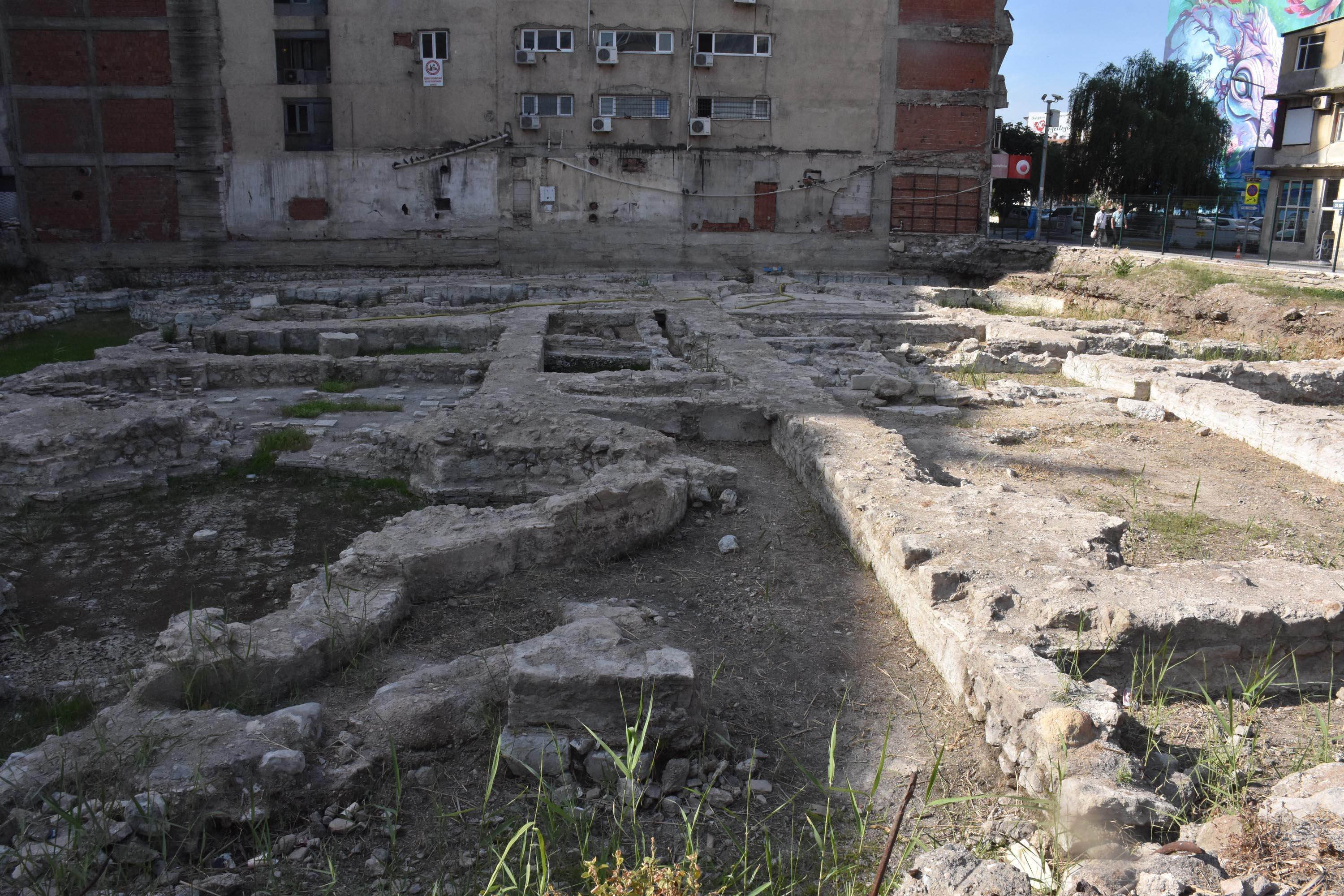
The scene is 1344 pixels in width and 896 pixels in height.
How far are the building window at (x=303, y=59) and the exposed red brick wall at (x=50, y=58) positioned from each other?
4.50 meters

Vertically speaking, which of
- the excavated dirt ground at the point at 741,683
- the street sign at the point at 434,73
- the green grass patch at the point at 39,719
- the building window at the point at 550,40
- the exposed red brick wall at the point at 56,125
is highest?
the building window at the point at 550,40

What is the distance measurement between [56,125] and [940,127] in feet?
73.0

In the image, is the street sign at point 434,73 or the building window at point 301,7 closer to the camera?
the street sign at point 434,73

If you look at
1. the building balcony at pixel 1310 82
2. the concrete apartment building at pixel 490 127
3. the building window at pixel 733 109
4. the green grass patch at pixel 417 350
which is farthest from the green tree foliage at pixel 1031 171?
the green grass patch at pixel 417 350

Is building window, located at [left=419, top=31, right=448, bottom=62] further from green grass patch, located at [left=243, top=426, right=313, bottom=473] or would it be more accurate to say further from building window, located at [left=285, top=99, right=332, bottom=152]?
green grass patch, located at [left=243, top=426, right=313, bottom=473]

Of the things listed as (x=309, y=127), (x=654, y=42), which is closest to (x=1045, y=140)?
(x=654, y=42)

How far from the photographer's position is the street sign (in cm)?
2342

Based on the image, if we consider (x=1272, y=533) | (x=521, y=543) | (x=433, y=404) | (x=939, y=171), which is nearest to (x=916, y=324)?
(x=433, y=404)

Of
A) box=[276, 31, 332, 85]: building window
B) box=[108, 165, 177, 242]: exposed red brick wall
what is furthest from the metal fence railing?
box=[108, 165, 177, 242]: exposed red brick wall

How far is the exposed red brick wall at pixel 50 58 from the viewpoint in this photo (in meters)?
22.8

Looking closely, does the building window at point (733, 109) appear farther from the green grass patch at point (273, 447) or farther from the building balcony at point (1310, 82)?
the green grass patch at point (273, 447)

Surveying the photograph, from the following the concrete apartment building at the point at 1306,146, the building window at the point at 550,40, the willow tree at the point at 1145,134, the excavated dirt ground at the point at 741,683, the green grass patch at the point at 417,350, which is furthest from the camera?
the willow tree at the point at 1145,134

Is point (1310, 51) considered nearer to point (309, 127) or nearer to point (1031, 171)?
point (1031, 171)

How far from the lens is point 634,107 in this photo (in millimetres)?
23938
